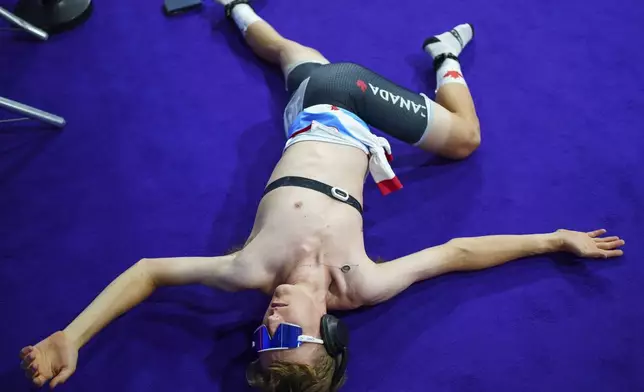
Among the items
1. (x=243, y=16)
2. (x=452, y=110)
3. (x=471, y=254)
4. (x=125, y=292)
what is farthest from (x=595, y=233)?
(x=243, y=16)

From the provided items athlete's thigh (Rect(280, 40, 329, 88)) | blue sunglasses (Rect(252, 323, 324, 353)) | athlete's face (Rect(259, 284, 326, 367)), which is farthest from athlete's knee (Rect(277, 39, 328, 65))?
blue sunglasses (Rect(252, 323, 324, 353))

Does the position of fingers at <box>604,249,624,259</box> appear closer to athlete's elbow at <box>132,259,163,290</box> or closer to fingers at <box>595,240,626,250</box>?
fingers at <box>595,240,626,250</box>

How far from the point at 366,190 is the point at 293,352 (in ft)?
2.31

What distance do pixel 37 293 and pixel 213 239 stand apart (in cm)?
52

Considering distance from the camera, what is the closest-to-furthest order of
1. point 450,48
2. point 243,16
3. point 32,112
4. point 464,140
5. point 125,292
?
point 125,292, point 464,140, point 32,112, point 450,48, point 243,16

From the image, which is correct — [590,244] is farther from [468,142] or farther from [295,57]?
[295,57]

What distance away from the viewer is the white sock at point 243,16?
2184 millimetres

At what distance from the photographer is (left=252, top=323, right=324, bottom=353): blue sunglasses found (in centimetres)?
129

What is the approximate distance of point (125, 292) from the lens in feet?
4.81

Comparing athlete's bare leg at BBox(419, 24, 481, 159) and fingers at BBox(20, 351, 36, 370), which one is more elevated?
athlete's bare leg at BBox(419, 24, 481, 159)

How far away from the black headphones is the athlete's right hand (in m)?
0.58

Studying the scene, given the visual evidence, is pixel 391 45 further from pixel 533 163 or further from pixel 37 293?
pixel 37 293

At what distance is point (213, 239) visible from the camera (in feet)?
5.83

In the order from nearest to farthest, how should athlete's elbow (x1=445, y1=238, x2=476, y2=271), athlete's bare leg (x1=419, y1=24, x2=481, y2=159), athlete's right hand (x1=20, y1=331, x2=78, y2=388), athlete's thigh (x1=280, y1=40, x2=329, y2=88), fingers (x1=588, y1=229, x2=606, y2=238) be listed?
athlete's right hand (x1=20, y1=331, x2=78, y2=388) → athlete's elbow (x1=445, y1=238, x2=476, y2=271) → fingers (x1=588, y1=229, x2=606, y2=238) → athlete's bare leg (x1=419, y1=24, x2=481, y2=159) → athlete's thigh (x1=280, y1=40, x2=329, y2=88)
